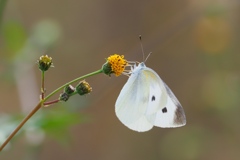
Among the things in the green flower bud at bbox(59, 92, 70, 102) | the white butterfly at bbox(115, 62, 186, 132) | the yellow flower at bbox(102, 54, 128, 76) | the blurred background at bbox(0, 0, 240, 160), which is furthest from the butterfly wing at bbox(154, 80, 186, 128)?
the blurred background at bbox(0, 0, 240, 160)

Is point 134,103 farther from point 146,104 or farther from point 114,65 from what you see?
point 114,65

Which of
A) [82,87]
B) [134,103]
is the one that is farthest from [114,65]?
[134,103]

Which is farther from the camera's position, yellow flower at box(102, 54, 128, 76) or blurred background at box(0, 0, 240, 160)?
blurred background at box(0, 0, 240, 160)

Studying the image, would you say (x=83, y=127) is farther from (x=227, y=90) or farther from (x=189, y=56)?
(x=227, y=90)

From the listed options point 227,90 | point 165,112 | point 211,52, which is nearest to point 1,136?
point 165,112

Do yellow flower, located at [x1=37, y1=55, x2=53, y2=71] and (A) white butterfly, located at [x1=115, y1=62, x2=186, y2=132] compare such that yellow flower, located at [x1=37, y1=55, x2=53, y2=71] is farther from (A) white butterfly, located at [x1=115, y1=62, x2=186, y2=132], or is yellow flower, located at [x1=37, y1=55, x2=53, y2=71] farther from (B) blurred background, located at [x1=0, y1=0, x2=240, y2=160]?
(B) blurred background, located at [x1=0, y1=0, x2=240, y2=160]

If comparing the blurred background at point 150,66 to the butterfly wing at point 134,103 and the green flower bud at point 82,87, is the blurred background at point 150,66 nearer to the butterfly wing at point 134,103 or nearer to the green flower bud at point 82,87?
the butterfly wing at point 134,103
